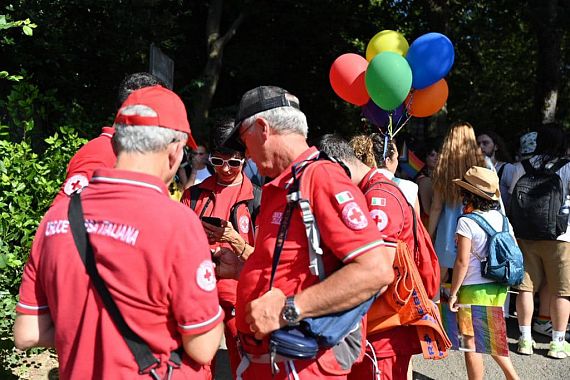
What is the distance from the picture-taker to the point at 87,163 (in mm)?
2865

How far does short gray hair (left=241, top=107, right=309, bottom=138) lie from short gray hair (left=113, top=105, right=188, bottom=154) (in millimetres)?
533

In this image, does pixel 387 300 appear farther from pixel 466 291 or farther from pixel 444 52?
pixel 444 52

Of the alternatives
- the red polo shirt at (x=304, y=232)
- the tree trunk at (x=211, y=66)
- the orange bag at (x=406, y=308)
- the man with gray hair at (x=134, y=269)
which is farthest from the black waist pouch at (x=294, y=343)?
the tree trunk at (x=211, y=66)

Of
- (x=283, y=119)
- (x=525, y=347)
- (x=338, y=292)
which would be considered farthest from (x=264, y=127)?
(x=525, y=347)

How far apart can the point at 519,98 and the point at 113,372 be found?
2289 cm

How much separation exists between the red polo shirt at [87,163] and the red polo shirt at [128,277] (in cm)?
82

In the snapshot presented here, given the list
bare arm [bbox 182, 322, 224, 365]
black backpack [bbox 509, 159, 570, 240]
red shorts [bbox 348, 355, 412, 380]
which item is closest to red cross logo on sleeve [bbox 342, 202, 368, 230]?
bare arm [bbox 182, 322, 224, 365]

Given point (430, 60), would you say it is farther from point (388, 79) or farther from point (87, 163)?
point (87, 163)

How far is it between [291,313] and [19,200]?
3.38 metres

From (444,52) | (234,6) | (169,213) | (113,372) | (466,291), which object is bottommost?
(466,291)

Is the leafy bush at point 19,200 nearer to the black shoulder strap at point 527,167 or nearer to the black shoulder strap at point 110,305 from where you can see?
the black shoulder strap at point 110,305

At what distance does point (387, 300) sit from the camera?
3295mm

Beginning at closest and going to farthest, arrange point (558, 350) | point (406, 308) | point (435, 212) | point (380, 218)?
point (380, 218) → point (406, 308) → point (435, 212) → point (558, 350)

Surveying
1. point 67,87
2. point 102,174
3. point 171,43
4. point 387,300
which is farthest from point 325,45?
point 102,174
